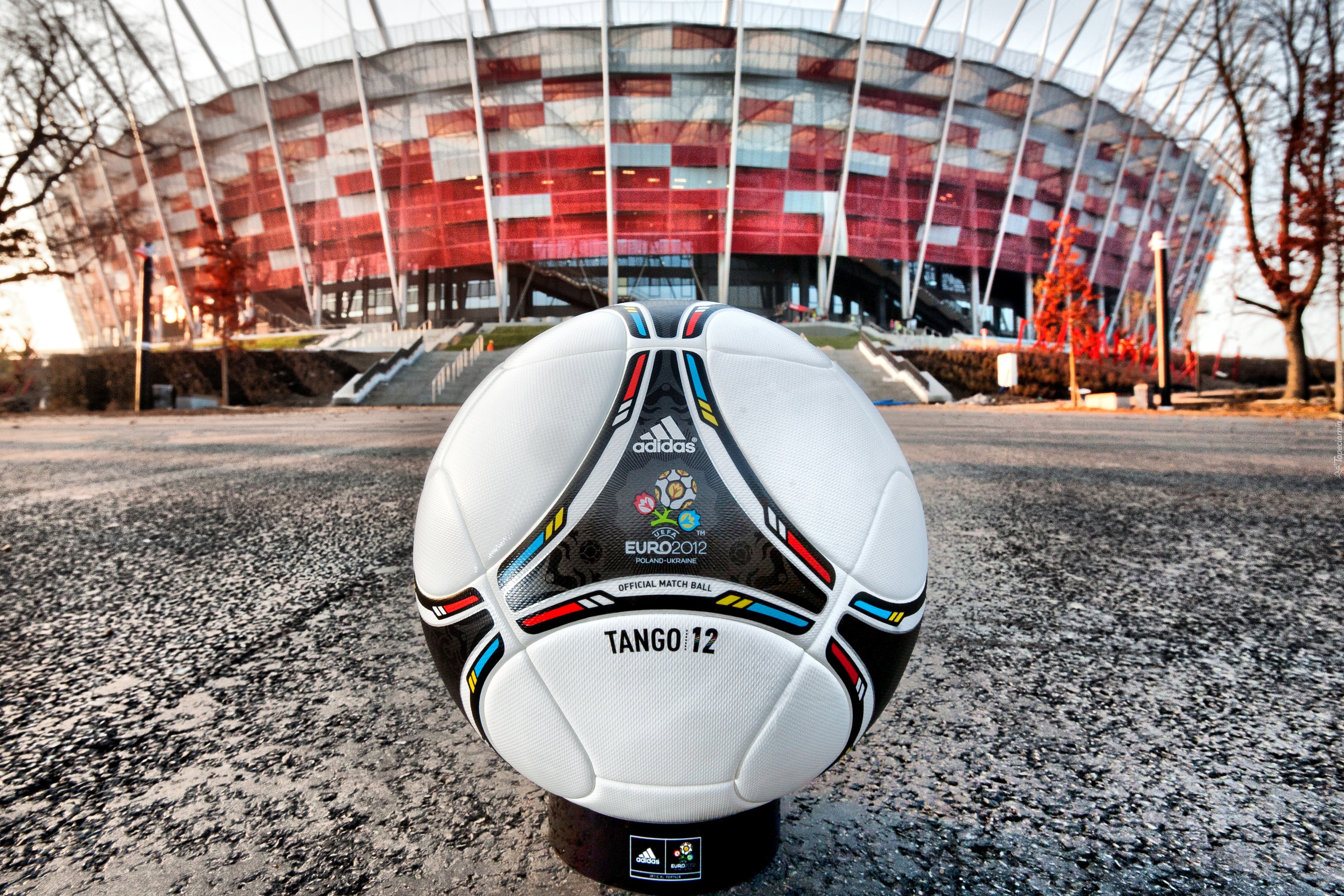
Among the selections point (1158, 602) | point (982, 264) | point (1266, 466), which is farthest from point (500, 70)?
point (1158, 602)

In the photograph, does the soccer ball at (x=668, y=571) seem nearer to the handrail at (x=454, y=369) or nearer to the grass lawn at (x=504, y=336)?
the handrail at (x=454, y=369)

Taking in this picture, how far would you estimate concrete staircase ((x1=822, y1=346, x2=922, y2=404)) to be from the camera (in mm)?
25031

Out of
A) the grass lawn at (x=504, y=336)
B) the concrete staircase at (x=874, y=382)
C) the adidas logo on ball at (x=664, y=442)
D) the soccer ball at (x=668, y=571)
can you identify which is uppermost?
the grass lawn at (x=504, y=336)

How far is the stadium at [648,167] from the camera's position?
38.3 meters

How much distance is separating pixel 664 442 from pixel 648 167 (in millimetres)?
40434

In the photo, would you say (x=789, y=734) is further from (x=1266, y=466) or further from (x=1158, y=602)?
(x=1266, y=466)

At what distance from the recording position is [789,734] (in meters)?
1.16

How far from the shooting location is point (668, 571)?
110 cm

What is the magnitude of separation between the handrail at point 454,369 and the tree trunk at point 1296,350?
23272 mm

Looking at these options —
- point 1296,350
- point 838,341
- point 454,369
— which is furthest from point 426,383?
point 1296,350

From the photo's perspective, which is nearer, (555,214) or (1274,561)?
(1274,561)

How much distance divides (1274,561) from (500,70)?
42184 millimetres

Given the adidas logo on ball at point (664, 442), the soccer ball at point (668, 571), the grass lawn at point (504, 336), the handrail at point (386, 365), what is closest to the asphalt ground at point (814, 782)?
the soccer ball at point (668, 571)

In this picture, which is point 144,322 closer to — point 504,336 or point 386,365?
point 386,365
